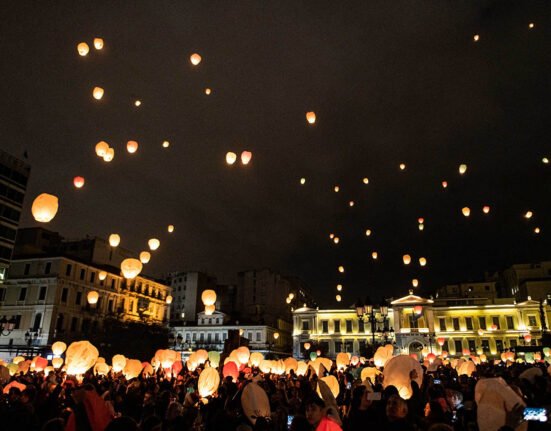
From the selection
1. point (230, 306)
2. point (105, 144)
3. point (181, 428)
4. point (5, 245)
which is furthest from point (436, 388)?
point (230, 306)

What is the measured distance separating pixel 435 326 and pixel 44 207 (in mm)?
70868

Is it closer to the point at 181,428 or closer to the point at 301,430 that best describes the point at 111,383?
the point at 181,428

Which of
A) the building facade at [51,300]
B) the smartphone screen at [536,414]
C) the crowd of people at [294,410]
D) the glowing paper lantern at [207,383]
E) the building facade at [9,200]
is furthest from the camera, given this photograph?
the building facade at [51,300]

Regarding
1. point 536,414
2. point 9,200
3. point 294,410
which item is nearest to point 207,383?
point 294,410

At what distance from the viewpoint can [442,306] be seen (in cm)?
7056

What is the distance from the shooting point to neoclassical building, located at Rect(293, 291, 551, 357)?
65.1 m

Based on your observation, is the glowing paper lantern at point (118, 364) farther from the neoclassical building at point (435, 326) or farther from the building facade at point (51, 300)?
the neoclassical building at point (435, 326)

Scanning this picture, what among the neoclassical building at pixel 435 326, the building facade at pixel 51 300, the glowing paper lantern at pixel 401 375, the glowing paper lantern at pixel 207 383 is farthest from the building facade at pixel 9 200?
the neoclassical building at pixel 435 326

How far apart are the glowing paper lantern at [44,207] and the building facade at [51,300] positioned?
30.2 meters

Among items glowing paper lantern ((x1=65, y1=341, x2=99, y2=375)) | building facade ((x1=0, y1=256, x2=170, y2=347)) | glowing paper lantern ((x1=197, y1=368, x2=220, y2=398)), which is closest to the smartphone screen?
glowing paper lantern ((x1=197, y1=368, x2=220, y2=398))

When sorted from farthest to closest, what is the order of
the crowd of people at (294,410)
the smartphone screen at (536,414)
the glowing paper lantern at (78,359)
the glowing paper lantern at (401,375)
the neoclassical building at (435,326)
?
the neoclassical building at (435,326), the glowing paper lantern at (78,359), the glowing paper lantern at (401,375), the smartphone screen at (536,414), the crowd of people at (294,410)

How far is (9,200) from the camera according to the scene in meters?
39.2

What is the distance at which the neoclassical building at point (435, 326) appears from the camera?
2564 inches

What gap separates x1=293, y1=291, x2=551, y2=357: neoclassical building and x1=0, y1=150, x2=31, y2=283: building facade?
155ft
